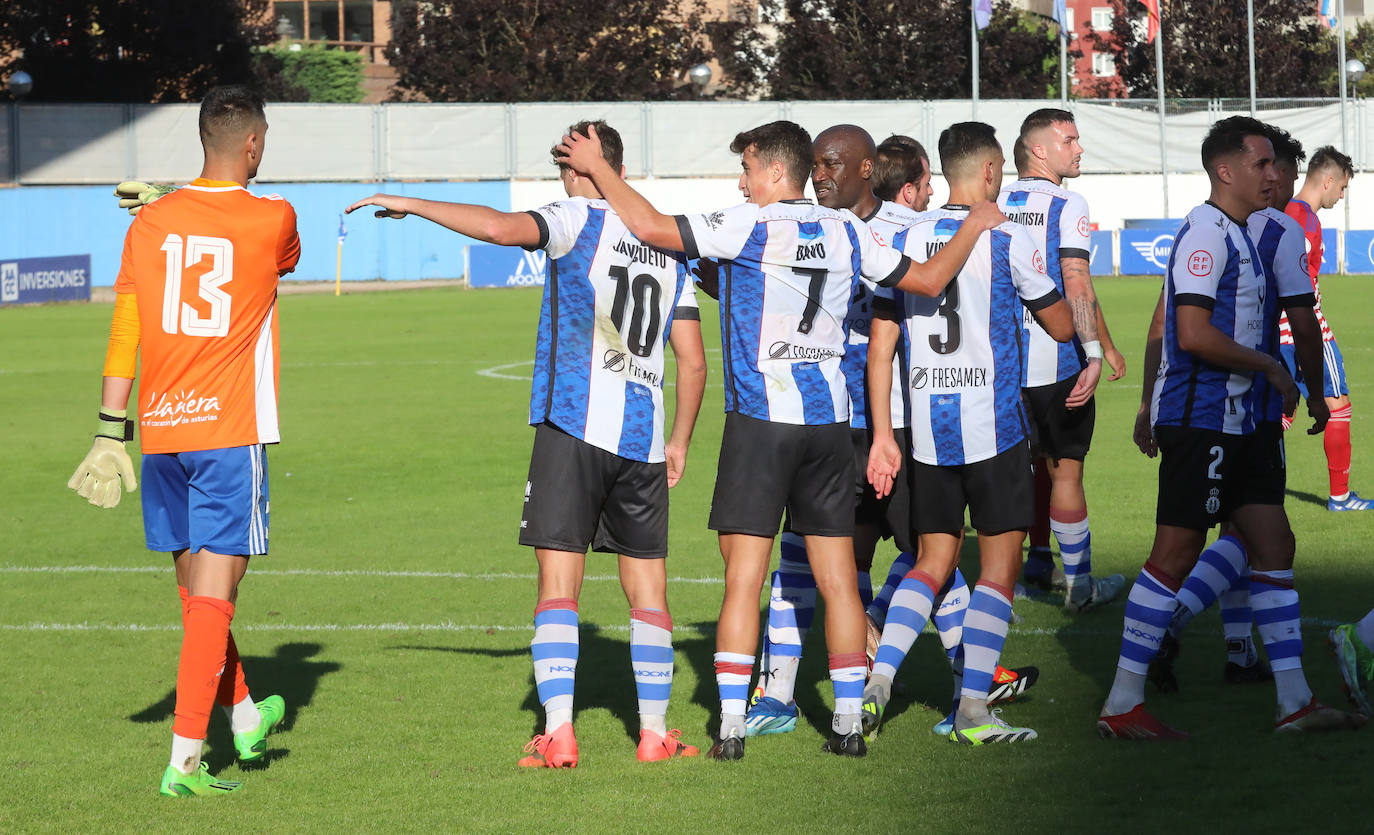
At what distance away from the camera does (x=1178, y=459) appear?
18.0 ft

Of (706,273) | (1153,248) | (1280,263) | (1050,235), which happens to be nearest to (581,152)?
(706,273)

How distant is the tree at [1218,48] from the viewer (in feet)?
179

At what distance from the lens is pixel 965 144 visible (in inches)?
221

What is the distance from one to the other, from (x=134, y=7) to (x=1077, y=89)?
138 ft

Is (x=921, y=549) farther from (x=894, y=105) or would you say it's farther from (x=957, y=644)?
(x=894, y=105)

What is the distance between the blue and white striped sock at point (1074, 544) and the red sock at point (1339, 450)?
2839mm

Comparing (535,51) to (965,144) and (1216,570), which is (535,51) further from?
(1216,570)

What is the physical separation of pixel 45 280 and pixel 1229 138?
32314 mm

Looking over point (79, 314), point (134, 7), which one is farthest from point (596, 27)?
point (79, 314)

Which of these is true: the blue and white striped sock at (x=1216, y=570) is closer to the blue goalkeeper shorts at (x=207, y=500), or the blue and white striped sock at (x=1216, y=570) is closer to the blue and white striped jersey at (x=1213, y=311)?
the blue and white striped jersey at (x=1213, y=311)

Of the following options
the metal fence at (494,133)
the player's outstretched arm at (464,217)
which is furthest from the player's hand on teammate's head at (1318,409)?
the metal fence at (494,133)

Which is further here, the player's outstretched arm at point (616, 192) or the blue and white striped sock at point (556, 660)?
the blue and white striped sock at point (556, 660)

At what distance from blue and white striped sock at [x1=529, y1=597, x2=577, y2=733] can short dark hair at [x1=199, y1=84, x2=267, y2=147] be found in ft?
5.89

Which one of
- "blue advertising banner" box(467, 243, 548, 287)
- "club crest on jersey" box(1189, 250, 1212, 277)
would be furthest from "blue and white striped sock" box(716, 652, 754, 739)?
"blue advertising banner" box(467, 243, 548, 287)
